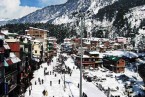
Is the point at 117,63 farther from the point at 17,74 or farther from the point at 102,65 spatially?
the point at 17,74

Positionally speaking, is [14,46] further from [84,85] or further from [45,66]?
[45,66]

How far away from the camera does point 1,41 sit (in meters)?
59.3

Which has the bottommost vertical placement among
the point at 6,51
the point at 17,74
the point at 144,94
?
the point at 144,94

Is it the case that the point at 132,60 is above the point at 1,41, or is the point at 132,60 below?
below

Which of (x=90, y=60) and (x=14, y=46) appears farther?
(x=90, y=60)

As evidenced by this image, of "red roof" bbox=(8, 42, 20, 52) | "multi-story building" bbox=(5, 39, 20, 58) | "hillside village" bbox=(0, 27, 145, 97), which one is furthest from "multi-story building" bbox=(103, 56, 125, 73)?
"red roof" bbox=(8, 42, 20, 52)

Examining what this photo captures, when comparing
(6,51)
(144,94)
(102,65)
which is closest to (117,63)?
(102,65)

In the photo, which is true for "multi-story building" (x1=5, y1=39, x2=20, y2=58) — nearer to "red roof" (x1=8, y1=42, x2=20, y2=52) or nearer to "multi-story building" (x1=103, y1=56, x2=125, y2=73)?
"red roof" (x1=8, y1=42, x2=20, y2=52)

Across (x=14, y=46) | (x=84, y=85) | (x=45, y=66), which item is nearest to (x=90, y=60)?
(x=45, y=66)

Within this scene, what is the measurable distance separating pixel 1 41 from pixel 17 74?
1403 cm

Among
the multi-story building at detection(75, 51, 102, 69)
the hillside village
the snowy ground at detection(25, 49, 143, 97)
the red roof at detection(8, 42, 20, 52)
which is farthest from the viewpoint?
the multi-story building at detection(75, 51, 102, 69)

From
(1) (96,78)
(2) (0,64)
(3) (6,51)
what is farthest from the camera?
(1) (96,78)

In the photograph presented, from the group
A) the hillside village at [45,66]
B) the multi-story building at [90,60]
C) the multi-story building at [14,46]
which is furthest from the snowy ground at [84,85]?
the multi-story building at [14,46]

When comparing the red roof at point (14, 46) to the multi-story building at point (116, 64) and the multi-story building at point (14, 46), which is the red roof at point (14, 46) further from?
the multi-story building at point (116, 64)
